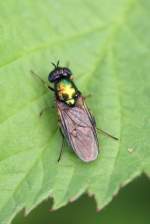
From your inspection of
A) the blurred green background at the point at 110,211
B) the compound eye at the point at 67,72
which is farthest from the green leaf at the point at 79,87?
the blurred green background at the point at 110,211

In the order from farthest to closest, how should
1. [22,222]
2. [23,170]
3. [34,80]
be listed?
[22,222], [34,80], [23,170]

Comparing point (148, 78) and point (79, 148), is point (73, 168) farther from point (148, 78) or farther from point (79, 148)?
point (148, 78)

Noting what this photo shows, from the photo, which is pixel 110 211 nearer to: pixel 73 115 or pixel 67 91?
pixel 73 115

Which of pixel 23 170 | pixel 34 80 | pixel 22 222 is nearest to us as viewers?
pixel 23 170

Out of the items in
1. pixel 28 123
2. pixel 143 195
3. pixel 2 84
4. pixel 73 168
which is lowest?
pixel 143 195

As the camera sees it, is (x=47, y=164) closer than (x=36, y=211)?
Yes

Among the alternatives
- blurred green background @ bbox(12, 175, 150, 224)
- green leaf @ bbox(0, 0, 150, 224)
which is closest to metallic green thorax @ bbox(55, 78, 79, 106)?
green leaf @ bbox(0, 0, 150, 224)

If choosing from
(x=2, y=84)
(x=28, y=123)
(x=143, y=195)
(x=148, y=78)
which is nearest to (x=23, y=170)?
(x=28, y=123)

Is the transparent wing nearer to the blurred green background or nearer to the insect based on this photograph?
the insect
